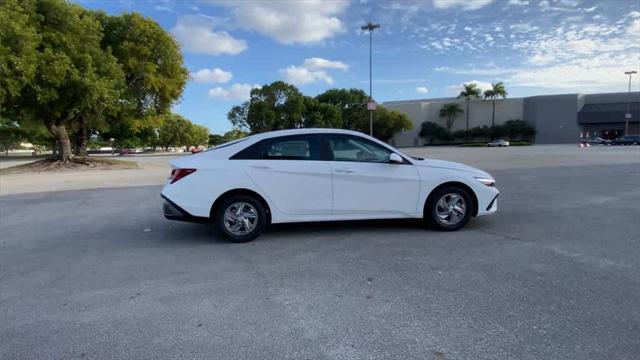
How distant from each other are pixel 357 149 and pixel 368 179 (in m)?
0.49

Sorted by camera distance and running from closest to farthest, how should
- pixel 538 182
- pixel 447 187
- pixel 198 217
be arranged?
pixel 198 217 → pixel 447 187 → pixel 538 182

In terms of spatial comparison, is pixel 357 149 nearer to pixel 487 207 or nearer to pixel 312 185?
pixel 312 185

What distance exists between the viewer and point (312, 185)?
19.8ft

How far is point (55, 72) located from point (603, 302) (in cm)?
2160

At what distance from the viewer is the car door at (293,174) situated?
5.95m

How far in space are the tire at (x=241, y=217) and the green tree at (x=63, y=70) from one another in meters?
16.7

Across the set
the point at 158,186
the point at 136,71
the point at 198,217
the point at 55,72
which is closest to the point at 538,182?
the point at 198,217

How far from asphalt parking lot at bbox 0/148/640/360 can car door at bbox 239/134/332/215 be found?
21.2 inches

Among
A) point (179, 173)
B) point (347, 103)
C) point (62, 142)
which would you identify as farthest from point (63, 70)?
point (347, 103)

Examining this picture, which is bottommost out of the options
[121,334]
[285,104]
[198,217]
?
Result: [121,334]

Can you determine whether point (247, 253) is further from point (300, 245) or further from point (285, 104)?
point (285, 104)

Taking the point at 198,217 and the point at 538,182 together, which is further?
the point at 538,182

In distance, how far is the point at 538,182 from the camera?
12.8m

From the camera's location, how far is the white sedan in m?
5.85
